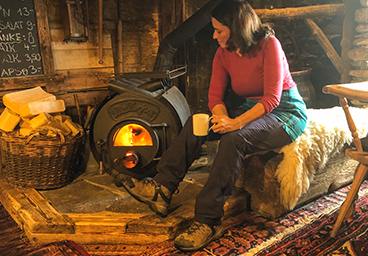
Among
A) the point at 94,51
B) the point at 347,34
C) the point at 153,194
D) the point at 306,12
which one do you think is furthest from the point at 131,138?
the point at 347,34

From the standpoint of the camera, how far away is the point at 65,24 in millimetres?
2822

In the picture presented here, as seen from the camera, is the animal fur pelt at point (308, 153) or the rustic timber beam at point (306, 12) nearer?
the animal fur pelt at point (308, 153)

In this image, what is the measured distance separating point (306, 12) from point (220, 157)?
2.12m

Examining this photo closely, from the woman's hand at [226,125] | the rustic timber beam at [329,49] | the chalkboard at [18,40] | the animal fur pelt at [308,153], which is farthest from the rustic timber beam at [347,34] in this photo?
the chalkboard at [18,40]

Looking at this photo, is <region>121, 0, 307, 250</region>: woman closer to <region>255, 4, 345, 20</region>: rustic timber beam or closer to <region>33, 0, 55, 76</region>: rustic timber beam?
<region>255, 4, 345, 20</region>: rustic timber beam

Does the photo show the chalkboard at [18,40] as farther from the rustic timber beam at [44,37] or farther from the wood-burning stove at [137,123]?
the wood-burning stove at [137,123]

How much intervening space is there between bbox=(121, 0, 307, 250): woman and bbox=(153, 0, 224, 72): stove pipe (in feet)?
2.46

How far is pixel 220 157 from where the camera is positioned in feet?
5.82

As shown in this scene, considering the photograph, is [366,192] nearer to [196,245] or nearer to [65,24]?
[196,245]

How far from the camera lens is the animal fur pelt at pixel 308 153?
6.38 feet

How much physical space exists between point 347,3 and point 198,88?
168cm

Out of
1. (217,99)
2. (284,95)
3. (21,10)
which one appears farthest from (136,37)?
(284,95)

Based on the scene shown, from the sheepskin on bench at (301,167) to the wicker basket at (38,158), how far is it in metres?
1.32

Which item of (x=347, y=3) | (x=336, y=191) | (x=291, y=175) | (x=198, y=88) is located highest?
(x=347, y=3)
